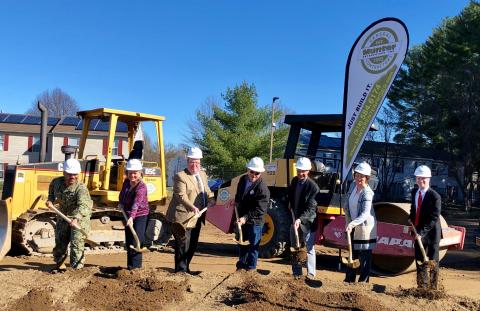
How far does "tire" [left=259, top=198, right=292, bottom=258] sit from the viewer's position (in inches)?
372

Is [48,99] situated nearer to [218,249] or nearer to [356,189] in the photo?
[218,249]

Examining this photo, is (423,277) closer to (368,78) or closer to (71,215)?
(368,78)

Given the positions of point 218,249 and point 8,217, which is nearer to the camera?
point 8,217

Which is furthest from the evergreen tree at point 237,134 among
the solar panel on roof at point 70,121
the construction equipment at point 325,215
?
the construction equipment at point 325,215

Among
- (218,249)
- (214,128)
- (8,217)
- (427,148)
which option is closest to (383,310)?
(8,217)

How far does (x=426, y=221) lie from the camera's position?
20.5 feet

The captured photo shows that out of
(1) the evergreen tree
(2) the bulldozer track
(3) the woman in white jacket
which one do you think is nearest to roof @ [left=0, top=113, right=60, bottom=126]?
(1) the evergreen tree

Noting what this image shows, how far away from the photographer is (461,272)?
9461mm

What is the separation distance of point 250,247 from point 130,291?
1.63 metres

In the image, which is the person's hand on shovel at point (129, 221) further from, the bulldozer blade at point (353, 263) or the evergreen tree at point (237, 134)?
the evergreen tree at point (237, 134)

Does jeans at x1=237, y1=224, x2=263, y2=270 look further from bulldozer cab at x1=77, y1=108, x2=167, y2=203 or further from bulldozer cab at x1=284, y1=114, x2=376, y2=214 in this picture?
bulldozer cab at x1=77, y1=108, x2=167, y2=203

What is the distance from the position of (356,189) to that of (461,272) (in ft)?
14.4

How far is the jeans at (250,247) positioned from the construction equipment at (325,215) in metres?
2.43

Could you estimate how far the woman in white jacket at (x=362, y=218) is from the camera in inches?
245
